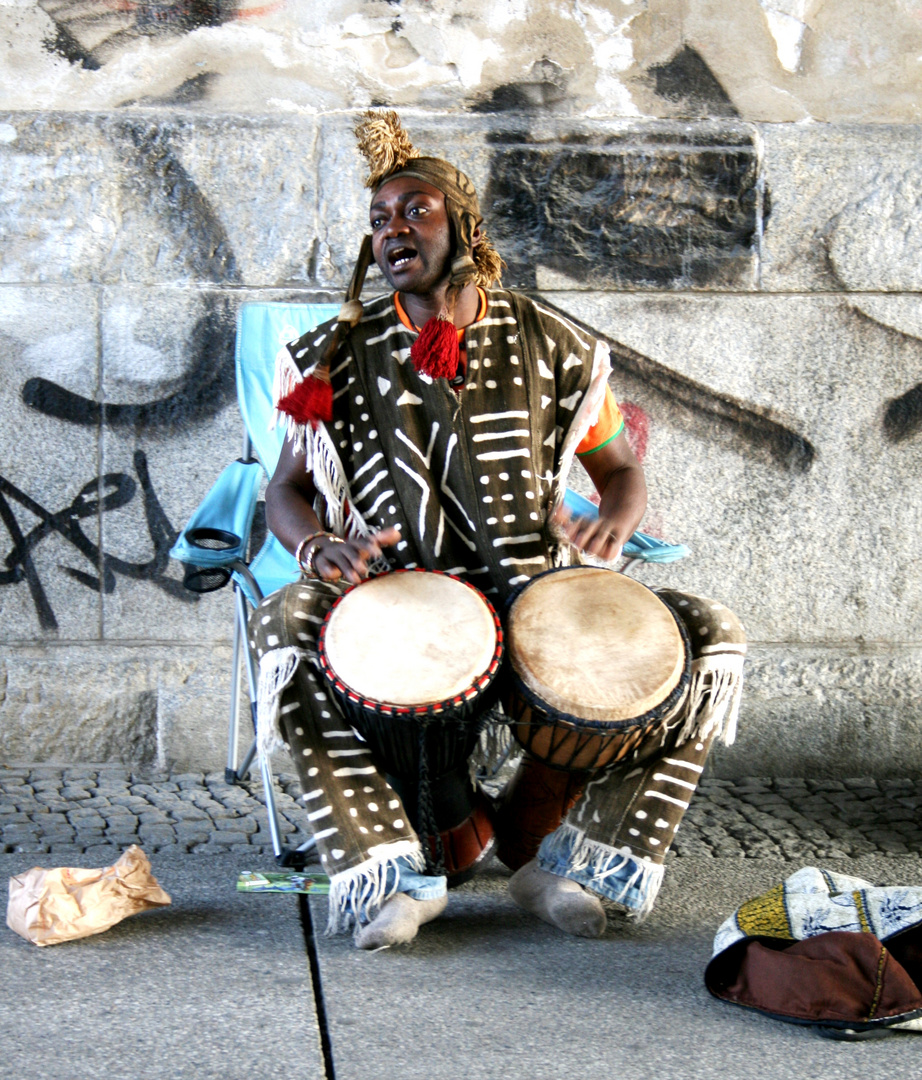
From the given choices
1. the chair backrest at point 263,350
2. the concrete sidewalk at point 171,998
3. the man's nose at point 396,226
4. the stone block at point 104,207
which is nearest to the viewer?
the concrete sidewalk at point 171,998

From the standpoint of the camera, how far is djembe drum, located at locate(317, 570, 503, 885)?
209 cm

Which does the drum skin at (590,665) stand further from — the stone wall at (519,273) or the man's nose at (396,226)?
the stone wall at (519,273)

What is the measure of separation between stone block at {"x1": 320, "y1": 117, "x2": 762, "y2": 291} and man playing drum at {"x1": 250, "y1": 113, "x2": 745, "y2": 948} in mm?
925

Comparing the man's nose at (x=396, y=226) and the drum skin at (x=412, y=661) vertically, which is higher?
the man's nose at (x=396, y=226)

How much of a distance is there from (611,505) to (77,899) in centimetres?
129

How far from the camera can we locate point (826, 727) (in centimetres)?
355

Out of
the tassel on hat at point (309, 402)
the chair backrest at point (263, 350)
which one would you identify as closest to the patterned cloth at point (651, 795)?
the tassel on hat at point (309, 402)

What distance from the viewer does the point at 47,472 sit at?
3482 mm

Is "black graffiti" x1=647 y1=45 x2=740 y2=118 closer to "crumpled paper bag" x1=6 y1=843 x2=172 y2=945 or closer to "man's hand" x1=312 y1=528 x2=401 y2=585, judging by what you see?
"man's hand" x1=312 y1=528 x2=401 y2=585

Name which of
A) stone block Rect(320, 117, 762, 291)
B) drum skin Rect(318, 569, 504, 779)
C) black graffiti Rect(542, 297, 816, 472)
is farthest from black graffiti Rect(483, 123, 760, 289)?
drum skin Rect(318, 569, 504, 779)

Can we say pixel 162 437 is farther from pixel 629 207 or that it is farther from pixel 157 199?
pixel 629 207

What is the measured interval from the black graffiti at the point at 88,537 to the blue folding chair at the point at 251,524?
231 millimetres

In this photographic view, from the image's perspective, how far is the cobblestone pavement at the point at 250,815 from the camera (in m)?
2.83

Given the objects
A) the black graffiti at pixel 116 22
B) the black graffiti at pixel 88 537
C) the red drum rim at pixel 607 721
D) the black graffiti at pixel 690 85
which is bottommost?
the black graffiti at pixel 88 537
